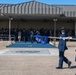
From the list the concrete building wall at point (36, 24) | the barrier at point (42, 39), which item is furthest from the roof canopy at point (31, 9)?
the concrete building wall at point (36, 24)

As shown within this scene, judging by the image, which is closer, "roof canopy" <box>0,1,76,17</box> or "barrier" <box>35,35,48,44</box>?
"roof canopy" <box>0,1,76,17</box>

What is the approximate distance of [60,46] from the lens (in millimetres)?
12578

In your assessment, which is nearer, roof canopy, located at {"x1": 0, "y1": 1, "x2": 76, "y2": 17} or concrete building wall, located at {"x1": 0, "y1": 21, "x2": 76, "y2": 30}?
roof canopy, located at {"x1": 0, "y1": 1, "x2": 76, "y2": 17}

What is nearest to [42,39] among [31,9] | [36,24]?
[31,9]

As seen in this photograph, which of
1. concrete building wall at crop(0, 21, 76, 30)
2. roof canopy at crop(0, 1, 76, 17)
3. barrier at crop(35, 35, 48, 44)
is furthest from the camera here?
concrete building wall at crop(0, 21, 76, 30)

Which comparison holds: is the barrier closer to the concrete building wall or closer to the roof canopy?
Answer: the roof canopy

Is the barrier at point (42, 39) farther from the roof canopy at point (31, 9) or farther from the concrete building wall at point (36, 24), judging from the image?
the concrete building wall at point (36, 24)

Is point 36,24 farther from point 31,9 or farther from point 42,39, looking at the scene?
point 31,9

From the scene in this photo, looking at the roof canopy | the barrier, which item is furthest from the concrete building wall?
the roof canopy

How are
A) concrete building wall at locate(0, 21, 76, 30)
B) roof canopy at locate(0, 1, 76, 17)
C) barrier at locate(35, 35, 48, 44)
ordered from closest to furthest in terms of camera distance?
roof canopy at locate(0, 1, 76, 17) → barrier at locate(35, 35, 48, 44) → concrete building wall at locate(0, 21, 76, 30)

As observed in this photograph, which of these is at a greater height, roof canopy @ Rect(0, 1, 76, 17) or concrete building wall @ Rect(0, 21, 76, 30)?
roof canopy @ Rect(0, 1, 76, 17)

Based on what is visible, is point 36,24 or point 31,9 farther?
point 36,24

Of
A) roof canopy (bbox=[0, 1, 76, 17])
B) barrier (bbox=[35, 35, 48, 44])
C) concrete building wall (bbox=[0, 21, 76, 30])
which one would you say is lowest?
barrier (bbox=[35, 35, 48, 44])

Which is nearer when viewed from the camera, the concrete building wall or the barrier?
the barrier
